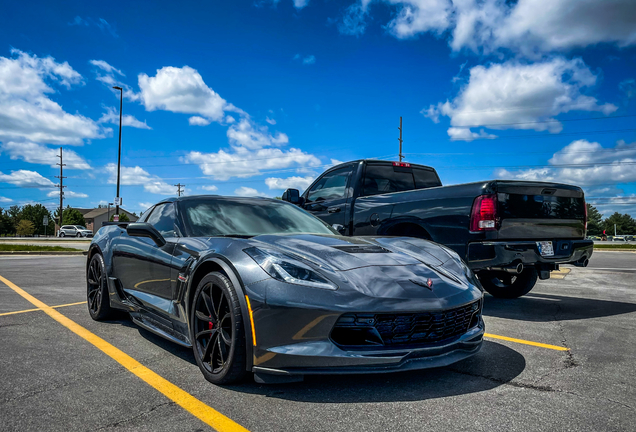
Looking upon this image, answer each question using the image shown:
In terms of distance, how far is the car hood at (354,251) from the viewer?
10.0 feet

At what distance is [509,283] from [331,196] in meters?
2.92

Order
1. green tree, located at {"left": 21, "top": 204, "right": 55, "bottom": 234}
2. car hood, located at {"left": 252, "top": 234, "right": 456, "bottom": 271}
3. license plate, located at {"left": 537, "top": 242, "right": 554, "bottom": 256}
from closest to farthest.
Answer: car hood, located at {"left": 252, "top": 234, "right": 456, "bottom": 271} → license plate, located at {"left": 537, "top": 242, "right": 554, "bottom": 256} → green tree, located at {"left": 21, "top": 204, "right": 55, "bottom": 234}

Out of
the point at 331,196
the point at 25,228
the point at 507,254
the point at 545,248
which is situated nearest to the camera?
the point at 507,254

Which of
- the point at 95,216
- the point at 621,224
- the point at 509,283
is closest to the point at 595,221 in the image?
the point at 621,224

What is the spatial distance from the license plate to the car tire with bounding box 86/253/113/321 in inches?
180

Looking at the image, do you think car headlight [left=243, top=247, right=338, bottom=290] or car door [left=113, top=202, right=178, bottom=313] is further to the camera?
car door [left=113, top=202, right=178, bottom=313]

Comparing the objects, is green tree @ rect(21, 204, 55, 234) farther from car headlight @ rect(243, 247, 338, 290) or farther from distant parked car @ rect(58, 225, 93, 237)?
car headlight @ rect(243, 247, 338, 290)

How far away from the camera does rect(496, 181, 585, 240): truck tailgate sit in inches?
197

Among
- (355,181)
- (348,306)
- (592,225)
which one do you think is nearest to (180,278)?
(348,306)

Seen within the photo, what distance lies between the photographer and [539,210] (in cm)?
529

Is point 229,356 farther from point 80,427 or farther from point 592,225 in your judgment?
point 592,225

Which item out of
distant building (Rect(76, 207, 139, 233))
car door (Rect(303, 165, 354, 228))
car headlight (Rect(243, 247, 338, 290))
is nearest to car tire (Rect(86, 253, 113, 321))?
car headlight (Rect(243, 247, 338, 290))

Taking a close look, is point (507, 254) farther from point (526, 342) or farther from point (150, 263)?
point (150, 263)

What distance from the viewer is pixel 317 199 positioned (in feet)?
24.9
